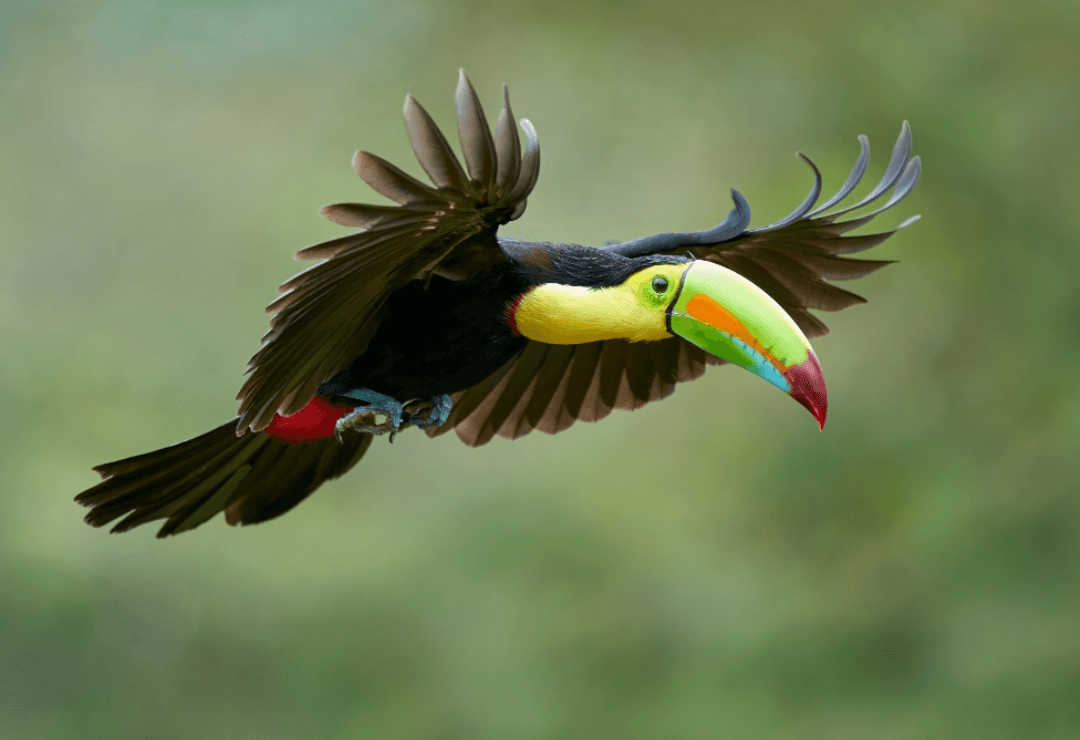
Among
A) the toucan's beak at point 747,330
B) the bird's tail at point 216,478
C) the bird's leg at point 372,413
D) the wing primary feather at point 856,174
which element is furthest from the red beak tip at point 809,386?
the bird's tail at point 216,478

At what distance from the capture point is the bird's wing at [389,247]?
1.98 meters

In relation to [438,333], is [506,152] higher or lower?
higher

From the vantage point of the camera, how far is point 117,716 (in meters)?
6.25

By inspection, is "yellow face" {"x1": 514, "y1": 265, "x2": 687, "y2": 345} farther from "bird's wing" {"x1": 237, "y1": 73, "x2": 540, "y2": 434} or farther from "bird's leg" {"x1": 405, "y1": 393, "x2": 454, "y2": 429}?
"bird's leg" {"x1": 405, "y1": 393, "x2": 454, "y2": 429}

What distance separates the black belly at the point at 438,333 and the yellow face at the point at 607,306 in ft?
0.18

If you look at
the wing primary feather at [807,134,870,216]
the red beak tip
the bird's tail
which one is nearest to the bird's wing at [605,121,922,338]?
the wing primary feather at [807,134,870,216]

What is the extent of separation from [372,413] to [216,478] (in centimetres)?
39

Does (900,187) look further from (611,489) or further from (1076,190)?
(1076,190)

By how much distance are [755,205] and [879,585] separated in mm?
1919

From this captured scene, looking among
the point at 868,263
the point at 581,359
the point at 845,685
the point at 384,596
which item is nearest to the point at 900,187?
the point at 868,263

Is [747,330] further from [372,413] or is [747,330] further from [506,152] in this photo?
[372,413]

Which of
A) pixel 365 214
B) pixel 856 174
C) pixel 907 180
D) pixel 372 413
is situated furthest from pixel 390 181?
pixel 907 180

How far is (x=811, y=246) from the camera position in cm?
275

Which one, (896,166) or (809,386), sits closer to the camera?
(809,386)
